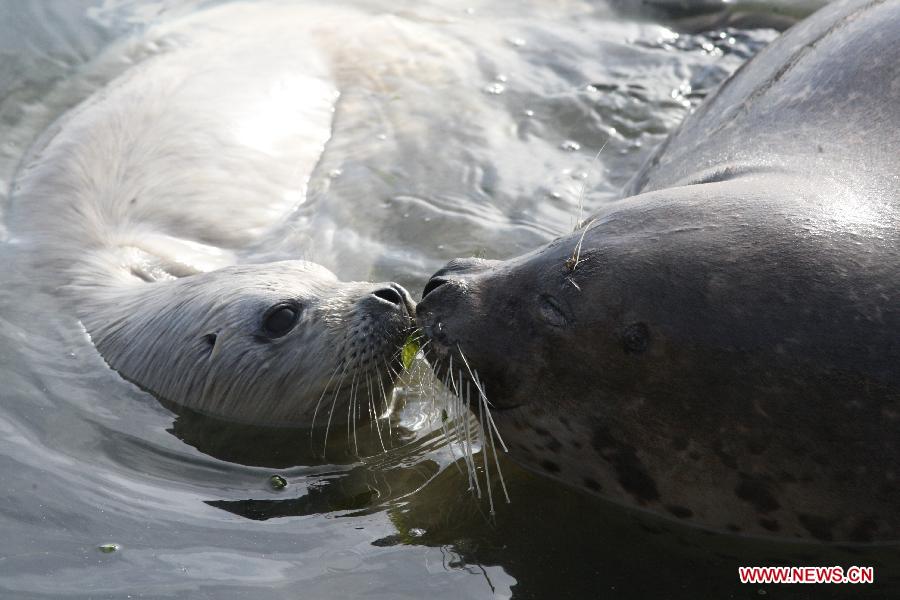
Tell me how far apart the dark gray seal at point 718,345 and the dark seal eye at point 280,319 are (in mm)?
1036

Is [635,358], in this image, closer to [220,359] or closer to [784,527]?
[784,527]

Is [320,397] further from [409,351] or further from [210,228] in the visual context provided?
[210,228]

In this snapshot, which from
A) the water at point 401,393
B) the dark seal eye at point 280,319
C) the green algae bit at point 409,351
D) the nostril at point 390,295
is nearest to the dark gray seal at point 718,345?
the water at point 401,393

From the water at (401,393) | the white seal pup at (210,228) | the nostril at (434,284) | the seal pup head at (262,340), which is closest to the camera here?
the water at (401,393)

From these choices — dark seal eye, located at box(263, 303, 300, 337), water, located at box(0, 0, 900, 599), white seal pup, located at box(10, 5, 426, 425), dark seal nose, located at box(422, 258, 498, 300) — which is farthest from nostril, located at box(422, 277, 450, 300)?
dark seal eye, located at box(263, 303, 300, 337)

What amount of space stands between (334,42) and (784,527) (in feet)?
15.6

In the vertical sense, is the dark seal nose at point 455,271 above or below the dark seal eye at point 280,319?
above

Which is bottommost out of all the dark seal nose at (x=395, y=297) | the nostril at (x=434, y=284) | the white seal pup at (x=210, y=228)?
the white seal pup at (x=210, y=228)

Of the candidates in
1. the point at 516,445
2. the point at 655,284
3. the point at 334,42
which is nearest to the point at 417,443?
the point at 516,445

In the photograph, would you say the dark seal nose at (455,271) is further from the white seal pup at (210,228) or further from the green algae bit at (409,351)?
the white seal pup at (210,228)

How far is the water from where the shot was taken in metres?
3.52

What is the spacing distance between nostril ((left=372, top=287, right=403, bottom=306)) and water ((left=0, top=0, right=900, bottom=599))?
33 centimetres

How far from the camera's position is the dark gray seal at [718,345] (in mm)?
3182

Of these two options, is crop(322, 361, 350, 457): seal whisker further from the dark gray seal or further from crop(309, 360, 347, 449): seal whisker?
the dark gray seal
